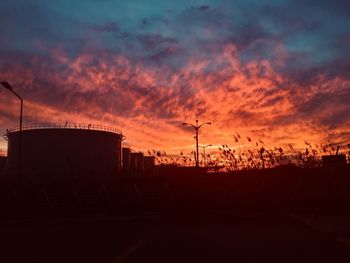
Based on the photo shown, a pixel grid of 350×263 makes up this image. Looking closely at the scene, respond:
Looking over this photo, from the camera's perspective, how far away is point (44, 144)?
4588 centimetres

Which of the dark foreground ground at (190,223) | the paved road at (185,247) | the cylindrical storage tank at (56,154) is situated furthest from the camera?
the cylindrical storage tank at (56,154)

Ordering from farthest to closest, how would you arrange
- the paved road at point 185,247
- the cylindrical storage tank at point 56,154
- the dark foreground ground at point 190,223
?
the cylindrical storage tank at point 56,154 < the dark foreground ground at point 190,223 < the paved road at point 185,247

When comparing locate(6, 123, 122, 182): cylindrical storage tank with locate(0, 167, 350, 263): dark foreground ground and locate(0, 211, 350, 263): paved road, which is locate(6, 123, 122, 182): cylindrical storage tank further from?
locate(0, 211, 350, 263): paved road

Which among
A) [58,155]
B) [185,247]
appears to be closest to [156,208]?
[185,247]

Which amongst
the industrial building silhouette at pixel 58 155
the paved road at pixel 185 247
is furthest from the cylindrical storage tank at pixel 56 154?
the paved road at pixel 185 247

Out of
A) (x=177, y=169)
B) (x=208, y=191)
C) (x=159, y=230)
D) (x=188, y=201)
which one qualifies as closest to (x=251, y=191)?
(x=208, y=191)

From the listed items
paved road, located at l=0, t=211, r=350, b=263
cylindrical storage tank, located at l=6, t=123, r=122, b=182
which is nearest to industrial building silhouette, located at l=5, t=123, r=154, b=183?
cylindrical storage tank, located at l=6, t=123, r=122, b=182

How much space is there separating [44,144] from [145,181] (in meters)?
13.1

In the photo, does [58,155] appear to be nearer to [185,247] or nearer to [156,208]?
[156,208]

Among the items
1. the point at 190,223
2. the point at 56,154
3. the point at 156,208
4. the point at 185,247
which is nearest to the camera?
the point at 185,247

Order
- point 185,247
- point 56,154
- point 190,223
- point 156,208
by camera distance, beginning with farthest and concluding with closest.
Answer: point 56,154 → point 156,208 → point 190,223 → point 185,247

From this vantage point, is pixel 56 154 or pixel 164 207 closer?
pixel 164 207

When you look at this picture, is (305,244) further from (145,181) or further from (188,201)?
(145,181)

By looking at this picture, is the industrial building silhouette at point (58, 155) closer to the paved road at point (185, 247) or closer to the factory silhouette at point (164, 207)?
the factory silhouette at point (164, 207)
